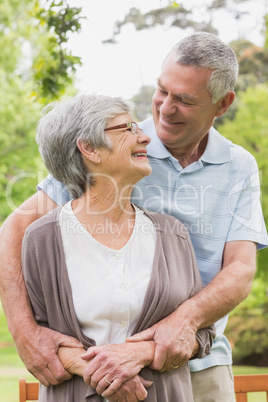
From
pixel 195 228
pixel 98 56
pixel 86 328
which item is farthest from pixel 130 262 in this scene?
pixel 98 56

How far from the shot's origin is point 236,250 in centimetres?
266

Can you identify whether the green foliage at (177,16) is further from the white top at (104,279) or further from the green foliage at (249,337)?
the white top at (104,279)

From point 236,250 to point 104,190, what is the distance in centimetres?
75

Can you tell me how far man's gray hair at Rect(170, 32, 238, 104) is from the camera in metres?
2.71

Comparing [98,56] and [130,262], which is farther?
[98,56]

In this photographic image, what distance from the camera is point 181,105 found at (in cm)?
275

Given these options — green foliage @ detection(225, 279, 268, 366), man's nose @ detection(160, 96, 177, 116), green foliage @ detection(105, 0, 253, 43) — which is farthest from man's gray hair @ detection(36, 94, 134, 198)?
green foliage @ detection(105, 0, 253, 43)

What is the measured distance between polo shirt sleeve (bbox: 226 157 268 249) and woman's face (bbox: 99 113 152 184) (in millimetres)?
584

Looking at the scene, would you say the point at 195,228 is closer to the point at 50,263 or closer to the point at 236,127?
the point at 50,263

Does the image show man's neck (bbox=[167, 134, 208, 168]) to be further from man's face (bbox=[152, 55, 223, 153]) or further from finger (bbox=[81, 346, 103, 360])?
finger (bbox=[81, 346, 103, 360])

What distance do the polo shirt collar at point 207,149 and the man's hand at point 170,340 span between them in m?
0.87

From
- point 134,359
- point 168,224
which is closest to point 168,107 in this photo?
point 168,224

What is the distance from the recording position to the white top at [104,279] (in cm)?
223

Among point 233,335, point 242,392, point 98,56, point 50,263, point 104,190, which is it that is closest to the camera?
point 50,263
